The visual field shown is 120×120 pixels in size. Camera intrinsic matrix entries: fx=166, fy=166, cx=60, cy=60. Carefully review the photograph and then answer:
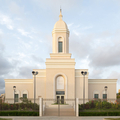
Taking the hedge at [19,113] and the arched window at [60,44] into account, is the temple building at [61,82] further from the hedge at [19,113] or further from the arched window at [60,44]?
the hedge at [19,113]

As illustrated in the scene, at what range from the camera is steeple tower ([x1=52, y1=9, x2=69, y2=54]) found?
34125 mm

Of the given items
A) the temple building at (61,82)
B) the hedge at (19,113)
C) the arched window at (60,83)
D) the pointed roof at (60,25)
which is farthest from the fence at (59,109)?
the pointed roof at (60,25)

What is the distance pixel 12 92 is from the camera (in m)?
35.0

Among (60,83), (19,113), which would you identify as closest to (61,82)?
(60,83)

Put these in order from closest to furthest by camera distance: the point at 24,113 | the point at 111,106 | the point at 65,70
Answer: the point at 24,113 → the point at 111,106 → the point at 65,70

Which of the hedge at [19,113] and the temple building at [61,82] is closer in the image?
the hedge at [19,113]

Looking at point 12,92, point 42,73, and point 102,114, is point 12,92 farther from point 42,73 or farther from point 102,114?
point 102,114

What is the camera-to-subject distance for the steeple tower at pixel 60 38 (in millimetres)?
34125

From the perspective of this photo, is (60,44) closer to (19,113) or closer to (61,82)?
(61,82)

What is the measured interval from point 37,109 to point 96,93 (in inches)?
681

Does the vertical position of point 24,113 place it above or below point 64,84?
below

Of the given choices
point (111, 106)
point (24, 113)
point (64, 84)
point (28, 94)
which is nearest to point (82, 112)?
point (111, 106)

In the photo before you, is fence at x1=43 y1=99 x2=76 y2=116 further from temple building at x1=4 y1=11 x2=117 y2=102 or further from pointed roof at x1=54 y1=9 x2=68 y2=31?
pointed roof at x1=54 y1=9 x2=68 y2=31

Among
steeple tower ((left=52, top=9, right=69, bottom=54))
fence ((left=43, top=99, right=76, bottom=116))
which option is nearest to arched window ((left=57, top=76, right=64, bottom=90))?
fence ((left=43, top=99, right=76, bottom=116))
